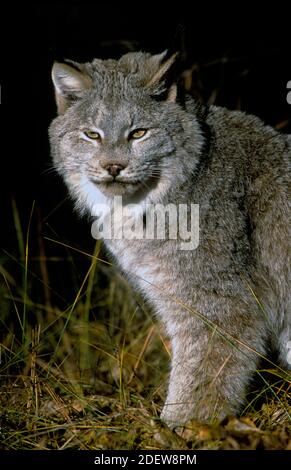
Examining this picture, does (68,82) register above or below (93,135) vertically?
above

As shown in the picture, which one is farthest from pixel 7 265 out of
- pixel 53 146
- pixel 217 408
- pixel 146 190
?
pixel 217 408

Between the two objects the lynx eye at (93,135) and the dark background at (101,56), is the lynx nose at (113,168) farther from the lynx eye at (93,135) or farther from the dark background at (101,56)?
the dark background at (101,56)

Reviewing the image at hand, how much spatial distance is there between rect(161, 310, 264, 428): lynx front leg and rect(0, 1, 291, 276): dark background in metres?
2.74

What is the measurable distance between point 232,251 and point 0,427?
6.19 ft

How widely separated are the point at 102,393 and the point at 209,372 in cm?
113

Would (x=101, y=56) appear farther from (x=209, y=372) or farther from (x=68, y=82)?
(x=209, y=372)

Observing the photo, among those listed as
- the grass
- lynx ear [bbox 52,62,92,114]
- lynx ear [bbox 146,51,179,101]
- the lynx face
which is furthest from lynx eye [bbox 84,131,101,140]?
the grass

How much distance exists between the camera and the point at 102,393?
5.53 metres

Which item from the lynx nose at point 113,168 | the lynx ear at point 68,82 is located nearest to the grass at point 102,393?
the lynx nose at point 113,168

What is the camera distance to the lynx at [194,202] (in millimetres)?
4758

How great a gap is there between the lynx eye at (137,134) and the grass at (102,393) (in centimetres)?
91

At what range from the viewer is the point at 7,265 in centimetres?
725

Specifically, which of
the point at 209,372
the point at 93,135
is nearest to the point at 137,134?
the point at 93,135
